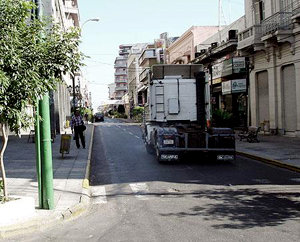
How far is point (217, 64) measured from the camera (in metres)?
34.3

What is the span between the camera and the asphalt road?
19.8 feet

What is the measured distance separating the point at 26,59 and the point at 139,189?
14.3 feet

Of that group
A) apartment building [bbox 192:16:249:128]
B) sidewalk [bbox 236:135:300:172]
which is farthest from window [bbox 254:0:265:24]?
sidewalk [bbox 236:135:300:172]

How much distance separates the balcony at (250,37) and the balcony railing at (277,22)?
68 cm

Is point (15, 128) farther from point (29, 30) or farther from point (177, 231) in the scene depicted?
point (177, 231)

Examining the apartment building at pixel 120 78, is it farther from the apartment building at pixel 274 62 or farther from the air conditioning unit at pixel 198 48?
the apartment building at pixel 274 62

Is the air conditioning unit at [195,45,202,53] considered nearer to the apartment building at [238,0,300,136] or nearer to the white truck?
the apartment building at [238,0,300,136]

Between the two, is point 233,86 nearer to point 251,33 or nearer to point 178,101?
point 251,33

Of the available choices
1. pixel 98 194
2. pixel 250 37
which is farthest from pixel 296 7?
pixel 98 194

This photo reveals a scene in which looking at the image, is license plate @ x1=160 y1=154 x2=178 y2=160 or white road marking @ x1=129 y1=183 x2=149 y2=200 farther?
license plate @ x1=160 y1=154 x2=178 y2=160

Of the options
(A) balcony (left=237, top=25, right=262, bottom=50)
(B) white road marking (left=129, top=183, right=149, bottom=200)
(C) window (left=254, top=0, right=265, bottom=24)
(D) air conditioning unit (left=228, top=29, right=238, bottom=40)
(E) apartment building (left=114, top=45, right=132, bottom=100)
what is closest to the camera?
(B) white road marking (left=129, top=183, right=149, bottom=200)

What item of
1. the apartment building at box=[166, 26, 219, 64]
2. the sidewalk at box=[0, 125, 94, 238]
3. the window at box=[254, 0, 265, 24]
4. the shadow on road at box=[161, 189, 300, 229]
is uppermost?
the apartment building at box=[166, 26, 219, 64]

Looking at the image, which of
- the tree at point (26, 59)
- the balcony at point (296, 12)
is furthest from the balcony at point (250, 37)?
the tree at point (26, 59)

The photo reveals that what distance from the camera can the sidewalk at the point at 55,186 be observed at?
667 cm
